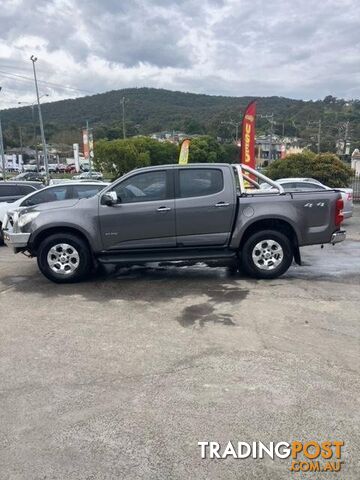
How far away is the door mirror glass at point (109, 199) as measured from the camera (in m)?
7.02

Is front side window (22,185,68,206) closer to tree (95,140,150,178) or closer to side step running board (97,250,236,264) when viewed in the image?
side step running board (97,250,236,264)

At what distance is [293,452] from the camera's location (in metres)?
2.93

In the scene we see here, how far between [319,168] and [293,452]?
24301mm

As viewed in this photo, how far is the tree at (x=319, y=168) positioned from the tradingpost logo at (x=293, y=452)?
933 inches

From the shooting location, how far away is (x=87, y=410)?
345 cm

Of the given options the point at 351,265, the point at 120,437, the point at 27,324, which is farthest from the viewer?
the point at 351,265

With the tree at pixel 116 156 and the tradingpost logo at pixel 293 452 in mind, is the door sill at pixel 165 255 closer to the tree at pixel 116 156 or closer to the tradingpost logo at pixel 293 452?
the tradingpost logo at pixel 293 452

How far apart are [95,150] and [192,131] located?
163 feet

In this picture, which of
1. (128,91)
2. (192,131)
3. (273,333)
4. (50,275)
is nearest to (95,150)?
(50,275)

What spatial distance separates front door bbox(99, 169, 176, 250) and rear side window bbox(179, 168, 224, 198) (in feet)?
0.63

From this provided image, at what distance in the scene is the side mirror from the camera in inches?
276

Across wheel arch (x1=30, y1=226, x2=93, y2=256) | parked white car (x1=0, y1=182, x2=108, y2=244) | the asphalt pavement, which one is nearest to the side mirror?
wheel arch (x1=30, y1=226, x2=93, y2=256)

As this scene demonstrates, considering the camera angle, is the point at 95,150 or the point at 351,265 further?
the point at 95,150

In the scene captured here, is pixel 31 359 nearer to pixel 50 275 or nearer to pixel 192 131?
pixel 50 275
